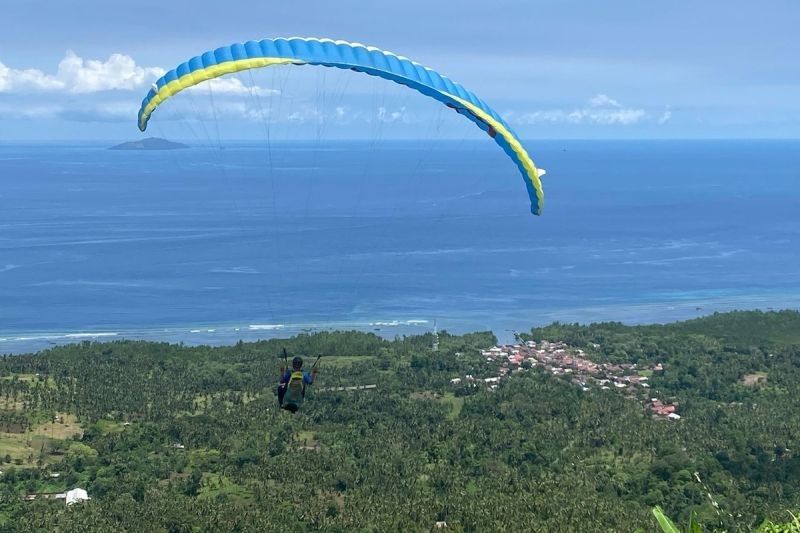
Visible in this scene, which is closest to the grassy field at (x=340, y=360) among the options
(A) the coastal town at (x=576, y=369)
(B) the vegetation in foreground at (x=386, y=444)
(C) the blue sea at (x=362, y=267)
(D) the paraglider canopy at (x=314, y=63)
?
(B) the vegetation in foreground at (x=386, y=444)

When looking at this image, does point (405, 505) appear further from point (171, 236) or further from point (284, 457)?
point (171, 236)

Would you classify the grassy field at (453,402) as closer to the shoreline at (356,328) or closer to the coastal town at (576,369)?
the coastal town at (576,369)

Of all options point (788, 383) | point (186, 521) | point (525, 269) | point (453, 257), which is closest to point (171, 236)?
point (453, 257)

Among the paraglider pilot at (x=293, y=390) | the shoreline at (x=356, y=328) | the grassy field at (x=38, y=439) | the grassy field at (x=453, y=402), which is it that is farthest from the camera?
the shoreline at (x=356, y=328)

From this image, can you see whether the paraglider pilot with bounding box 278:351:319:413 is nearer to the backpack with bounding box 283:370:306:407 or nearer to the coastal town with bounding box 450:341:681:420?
the backpack with bounding box 283:370:306:407

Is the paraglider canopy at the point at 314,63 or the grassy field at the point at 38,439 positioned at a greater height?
the paraglider canopy at the point at 314,63

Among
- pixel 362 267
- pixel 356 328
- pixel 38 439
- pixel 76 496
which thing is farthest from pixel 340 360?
pixel 362 267

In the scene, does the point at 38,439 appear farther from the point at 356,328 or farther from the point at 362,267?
the point at 362,267

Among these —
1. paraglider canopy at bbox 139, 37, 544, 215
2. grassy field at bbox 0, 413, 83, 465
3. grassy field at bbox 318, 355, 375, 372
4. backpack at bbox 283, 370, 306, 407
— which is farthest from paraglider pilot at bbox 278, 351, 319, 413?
grassy field at bbox 318, 355, 375, 372
